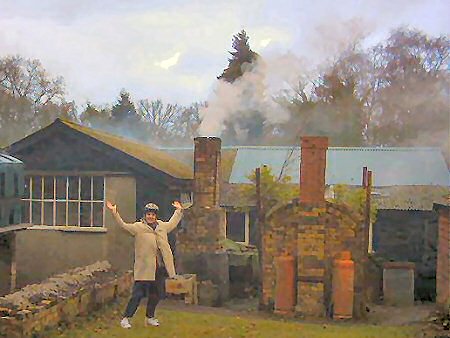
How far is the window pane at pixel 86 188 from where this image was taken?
1443 centimetres

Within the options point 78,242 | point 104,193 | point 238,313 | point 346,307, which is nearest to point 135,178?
point 104,193

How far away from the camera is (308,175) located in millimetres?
10391

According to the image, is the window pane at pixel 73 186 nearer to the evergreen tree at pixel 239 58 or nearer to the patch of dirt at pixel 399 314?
the patch of dirt at pixel 399 314

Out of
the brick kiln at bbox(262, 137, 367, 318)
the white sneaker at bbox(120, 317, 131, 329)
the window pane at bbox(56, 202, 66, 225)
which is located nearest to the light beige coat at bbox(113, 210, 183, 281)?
the white sneaker at bbox(120, 317, 131, 329)

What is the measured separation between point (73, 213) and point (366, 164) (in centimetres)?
949

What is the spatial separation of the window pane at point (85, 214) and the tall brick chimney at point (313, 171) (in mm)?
5970

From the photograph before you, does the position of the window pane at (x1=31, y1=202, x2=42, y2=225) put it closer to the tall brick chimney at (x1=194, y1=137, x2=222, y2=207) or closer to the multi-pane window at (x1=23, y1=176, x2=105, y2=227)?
A: the multi-pane window at (x1=23, y1=176, x2=105, y2=227)

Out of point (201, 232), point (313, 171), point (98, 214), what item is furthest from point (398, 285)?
point (98, 214)

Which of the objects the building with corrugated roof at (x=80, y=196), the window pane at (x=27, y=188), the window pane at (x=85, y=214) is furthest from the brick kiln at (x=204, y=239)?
the window pane at (x=27, y=188)

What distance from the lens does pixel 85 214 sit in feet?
47.4

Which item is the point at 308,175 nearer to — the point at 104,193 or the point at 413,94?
the point at 104,193

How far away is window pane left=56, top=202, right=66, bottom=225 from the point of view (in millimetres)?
14516

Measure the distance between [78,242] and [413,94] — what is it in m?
16.5

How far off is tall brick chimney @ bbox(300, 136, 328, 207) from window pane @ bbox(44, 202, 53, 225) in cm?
676
